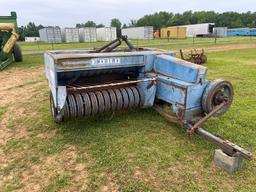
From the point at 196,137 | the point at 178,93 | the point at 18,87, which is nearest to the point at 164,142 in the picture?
the point at 196,137

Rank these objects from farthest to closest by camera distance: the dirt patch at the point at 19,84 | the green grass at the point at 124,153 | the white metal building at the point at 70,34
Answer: the white metal building at the point at 70,34 → the dirt patch at the point at 19,84 → the green grass at the point at 124,153

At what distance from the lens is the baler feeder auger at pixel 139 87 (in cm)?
313

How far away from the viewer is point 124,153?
117 inches

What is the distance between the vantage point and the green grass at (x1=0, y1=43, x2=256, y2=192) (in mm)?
2459

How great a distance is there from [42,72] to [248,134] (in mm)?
7190

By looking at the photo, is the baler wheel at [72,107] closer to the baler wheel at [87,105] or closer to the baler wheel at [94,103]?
the baler wheel at [87,105]

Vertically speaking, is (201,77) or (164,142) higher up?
(201,77)

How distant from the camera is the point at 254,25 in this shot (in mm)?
81688

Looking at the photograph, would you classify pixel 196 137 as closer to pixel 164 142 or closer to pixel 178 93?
pixel 164 142

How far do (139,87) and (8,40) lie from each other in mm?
7543

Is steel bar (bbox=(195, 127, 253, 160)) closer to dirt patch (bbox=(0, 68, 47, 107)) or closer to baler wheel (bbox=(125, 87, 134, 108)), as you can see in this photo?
baler wheel (bbox=(125, 87, 134, 108))

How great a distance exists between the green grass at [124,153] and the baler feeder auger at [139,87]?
0.85 ft

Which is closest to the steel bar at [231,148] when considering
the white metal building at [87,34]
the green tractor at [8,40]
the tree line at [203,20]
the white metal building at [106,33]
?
the green tractor at [8,40]

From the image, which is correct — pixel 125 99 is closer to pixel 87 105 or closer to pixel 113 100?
pixel 113 100
